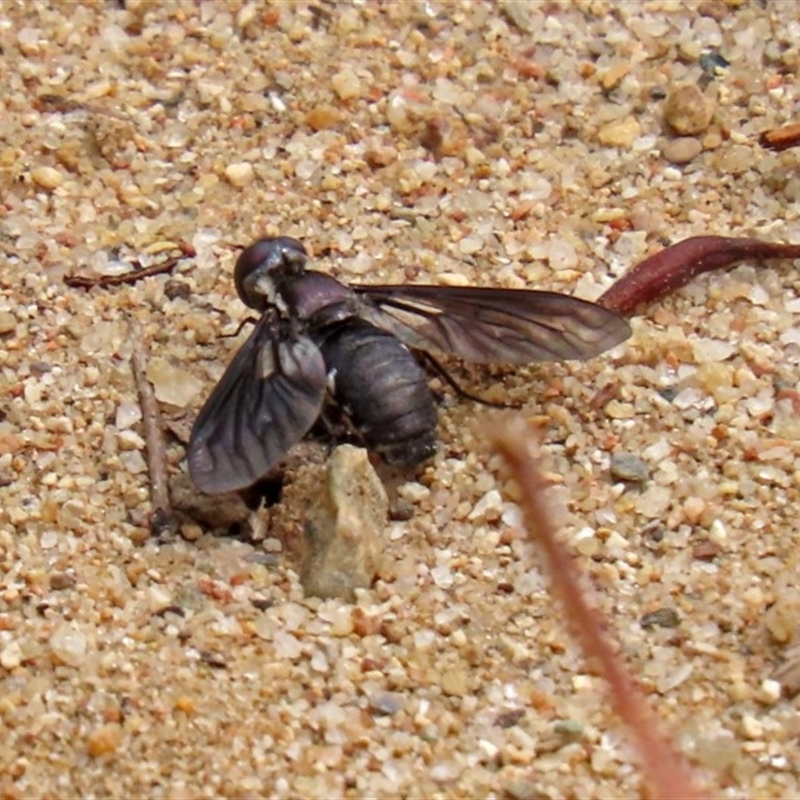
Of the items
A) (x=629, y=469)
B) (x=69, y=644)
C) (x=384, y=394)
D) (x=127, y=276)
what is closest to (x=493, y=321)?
(x=384, y=394)

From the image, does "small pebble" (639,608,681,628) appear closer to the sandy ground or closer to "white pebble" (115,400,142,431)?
the sandy ground

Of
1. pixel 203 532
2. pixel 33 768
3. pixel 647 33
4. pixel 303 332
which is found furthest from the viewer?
pixel 647 33

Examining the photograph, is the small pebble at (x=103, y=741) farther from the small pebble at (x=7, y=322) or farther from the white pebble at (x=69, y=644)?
the small pebble at (x=7, y=322)

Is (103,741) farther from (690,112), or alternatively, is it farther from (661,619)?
(690,112)

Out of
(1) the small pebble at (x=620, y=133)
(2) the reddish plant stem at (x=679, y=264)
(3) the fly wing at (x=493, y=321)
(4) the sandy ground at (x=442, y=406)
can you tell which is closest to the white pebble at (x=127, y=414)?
(4) the sandy ground at (x=442, y=406)

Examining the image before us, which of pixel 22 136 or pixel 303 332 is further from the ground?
pixel 22 136

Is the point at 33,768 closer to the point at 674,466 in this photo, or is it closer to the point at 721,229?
the point at 674,466

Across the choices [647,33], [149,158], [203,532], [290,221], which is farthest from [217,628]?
[647,33]
